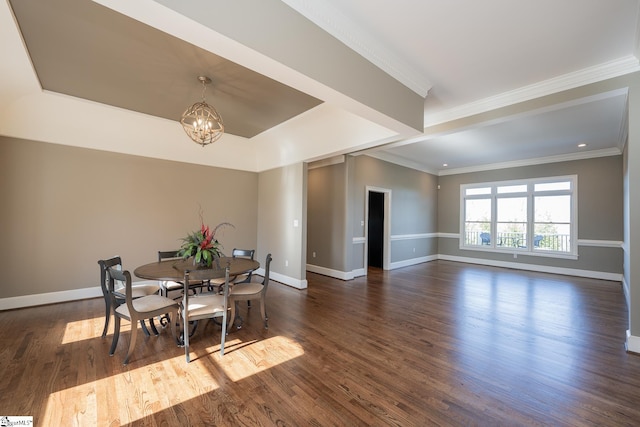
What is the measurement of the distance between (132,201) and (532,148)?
8083mm

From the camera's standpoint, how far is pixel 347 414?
5.91ft

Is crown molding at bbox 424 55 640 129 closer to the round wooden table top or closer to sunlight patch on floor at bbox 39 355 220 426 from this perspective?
the round wooden table top

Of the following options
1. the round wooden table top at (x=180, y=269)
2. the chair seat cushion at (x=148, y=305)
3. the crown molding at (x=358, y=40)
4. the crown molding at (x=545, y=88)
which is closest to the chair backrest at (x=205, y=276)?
the round wooden table top at (x=180, y=269)

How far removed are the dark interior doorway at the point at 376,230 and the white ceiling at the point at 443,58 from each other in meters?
3.22

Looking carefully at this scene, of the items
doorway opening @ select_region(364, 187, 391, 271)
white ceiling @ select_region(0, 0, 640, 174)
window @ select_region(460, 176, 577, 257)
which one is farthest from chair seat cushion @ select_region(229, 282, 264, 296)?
window @ select_region(460, 176, 577, 257)

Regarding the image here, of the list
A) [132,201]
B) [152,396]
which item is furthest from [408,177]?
[152,396]

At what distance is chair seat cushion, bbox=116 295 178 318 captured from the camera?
247cm

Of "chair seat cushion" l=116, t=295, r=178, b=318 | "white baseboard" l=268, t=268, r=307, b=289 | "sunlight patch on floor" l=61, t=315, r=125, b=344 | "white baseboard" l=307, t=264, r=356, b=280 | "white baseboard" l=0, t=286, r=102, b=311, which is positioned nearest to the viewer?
"chair seat cushion" l=116, t=295, r=178, b=318

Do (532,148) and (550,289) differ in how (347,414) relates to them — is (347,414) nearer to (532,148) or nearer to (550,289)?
(550,289)

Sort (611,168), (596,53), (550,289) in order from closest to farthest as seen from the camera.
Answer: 1. (596,53)
2. (550,289)
3. (611,168)

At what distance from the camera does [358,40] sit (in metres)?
2.32

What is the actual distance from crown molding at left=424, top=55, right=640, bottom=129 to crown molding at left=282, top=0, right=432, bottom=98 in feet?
2.90

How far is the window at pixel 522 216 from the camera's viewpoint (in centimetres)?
655

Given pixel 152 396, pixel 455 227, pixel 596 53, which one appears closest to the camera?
pixel 152 396
